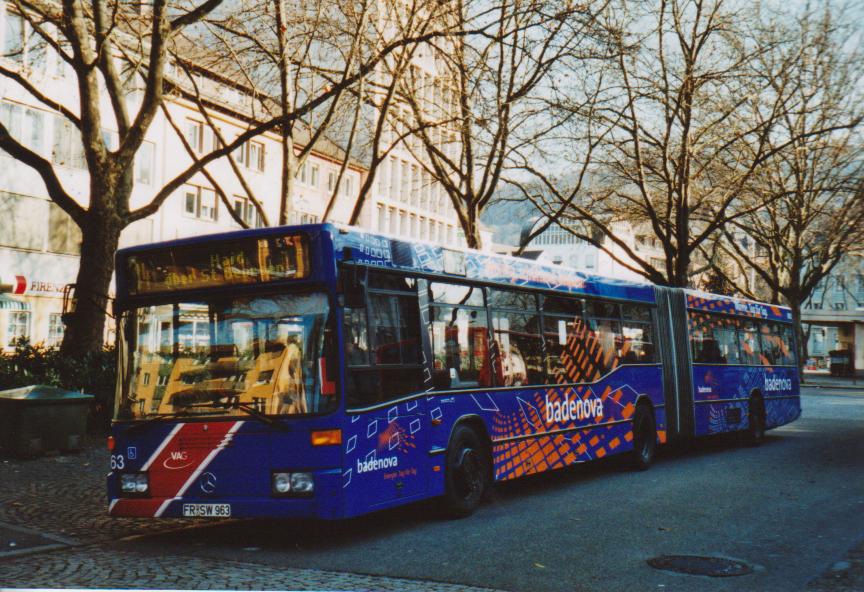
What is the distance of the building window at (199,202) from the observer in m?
45.2

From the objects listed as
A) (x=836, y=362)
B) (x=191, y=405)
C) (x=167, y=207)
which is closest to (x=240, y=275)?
(x=191, y=405)

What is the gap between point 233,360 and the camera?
850 cm

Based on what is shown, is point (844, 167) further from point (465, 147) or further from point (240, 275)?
point (240, 275)

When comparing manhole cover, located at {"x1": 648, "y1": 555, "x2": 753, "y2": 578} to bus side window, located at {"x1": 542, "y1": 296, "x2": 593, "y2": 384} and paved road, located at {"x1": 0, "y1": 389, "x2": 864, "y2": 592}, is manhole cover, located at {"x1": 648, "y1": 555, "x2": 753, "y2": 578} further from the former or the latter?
bus side window, located at {"x1": 542, "y1": 296, "x2": 593, "y2": 384}

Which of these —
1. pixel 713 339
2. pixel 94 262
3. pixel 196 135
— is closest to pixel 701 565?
pixel 713 339

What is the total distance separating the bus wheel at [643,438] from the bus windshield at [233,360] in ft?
24.7

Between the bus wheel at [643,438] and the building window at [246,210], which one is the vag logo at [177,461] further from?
the building window at [246,210]

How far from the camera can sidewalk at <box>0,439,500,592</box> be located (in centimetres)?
705

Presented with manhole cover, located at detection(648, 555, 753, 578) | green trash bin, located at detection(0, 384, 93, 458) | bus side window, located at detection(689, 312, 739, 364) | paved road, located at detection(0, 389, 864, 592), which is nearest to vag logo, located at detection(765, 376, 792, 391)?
bus side window, located at detection(689, 312, 739, 364)

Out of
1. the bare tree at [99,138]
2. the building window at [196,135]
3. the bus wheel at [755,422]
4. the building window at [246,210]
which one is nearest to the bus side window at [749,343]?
the bus wheel at [755,422]

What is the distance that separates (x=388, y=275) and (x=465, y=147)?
15.8 metres

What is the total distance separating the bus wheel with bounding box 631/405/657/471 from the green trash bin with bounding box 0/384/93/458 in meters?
7.79

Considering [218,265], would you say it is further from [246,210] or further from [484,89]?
[246,210]

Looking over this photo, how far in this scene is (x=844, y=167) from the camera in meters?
35.8
